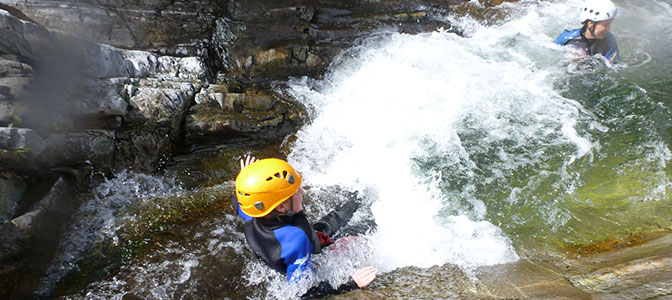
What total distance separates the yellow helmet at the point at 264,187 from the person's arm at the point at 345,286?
87 cm

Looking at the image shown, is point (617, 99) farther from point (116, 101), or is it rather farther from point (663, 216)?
point (116, 101)

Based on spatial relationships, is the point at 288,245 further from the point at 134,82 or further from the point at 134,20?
the point at 134,20

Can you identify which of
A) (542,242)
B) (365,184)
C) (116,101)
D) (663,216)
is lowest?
(365,184)

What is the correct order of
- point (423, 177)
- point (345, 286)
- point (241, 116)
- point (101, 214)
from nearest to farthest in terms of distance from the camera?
point (345, 286), point (101, 214), point (423, 177), point (241, 116)

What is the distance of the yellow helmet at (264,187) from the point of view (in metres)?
2.96

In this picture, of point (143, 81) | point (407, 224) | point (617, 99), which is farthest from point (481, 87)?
point (143, 81)

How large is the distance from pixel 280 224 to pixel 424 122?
386cm

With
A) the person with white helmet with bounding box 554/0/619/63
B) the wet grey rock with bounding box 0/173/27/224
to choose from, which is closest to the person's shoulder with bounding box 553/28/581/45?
the person with white helmet with bounding box 554/0/619/63

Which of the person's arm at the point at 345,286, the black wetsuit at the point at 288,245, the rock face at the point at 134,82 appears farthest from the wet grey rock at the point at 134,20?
the person's arm at the point at 345,286

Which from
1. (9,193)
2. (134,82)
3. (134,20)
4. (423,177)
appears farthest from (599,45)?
(9,193)

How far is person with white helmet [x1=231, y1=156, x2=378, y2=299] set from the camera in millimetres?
2992

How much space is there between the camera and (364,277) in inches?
127

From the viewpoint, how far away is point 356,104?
23.3 ft

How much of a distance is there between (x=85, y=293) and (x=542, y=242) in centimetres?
478
